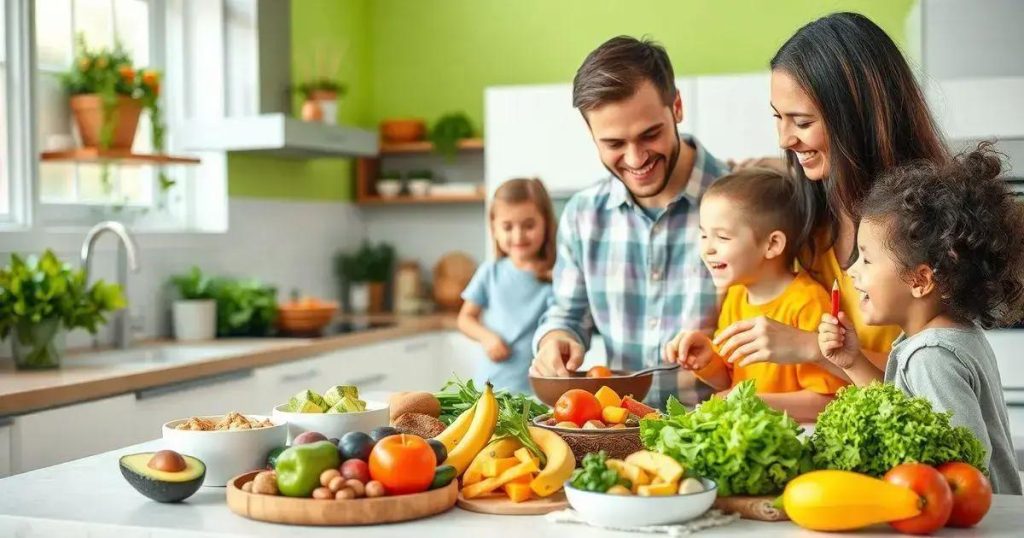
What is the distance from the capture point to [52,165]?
13.8 feet

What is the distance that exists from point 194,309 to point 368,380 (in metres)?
0.73

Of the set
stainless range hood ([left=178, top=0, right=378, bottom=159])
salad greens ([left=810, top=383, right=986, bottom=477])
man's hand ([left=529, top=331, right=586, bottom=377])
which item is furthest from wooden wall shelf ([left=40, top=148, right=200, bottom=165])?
salad greens ([left=810, top=383, right=986, bottom=477])

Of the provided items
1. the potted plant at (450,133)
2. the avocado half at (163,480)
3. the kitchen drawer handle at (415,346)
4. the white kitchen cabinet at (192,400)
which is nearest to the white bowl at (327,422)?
the avocado half at (163,480)

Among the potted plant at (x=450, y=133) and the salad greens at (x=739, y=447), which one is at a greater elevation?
the potted plant at (x=450, y=133)

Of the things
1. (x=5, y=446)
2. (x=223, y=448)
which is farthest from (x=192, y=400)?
(x=223, y=448)

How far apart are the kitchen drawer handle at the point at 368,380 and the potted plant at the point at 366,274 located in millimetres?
1023

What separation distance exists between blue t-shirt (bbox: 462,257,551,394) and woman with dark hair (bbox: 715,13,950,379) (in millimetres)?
1536

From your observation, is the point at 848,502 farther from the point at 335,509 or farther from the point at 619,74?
the point at 619,74

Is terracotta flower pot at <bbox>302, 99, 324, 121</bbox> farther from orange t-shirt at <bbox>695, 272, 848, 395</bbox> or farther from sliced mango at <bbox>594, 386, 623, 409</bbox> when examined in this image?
sliced mango at <bbox>594, 386, 623, 409</bbox>

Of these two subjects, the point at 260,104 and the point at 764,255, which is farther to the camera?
the point at 260,104

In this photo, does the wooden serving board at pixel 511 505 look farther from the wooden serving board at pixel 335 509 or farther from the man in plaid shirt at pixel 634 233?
the man in plaid shirt at pixel 634 233

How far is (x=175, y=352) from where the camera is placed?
13.6 feet

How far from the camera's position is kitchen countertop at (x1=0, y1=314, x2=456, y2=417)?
296 cm

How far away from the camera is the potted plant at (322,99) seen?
4961 mm
